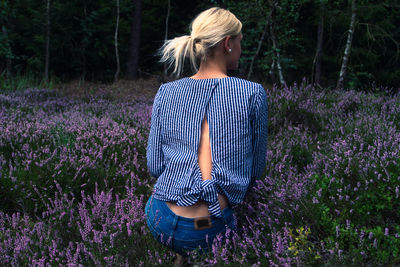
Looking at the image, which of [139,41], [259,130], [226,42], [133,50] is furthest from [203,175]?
[139,41]

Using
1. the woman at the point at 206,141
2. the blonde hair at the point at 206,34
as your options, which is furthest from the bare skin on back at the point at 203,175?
the blonde hair at the point at 206,34

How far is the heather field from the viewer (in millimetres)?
2164

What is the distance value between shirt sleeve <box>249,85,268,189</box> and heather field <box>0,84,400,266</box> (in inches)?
12.1

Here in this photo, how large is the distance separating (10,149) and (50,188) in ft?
3.91

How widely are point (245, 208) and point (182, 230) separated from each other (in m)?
Result: 0.87

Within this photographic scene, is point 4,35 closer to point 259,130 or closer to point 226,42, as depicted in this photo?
point 226,42

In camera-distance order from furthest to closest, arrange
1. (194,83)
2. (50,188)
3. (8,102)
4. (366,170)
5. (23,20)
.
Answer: (23,20) < (8,102) < (50,188) < (366,170) < (194,83)

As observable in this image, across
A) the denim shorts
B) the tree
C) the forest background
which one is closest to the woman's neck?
the denim shorts

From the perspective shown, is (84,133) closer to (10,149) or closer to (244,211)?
(10,149)

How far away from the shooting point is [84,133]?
438 cm

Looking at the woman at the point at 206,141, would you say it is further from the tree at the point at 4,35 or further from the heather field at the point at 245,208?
the tree at the point at 4,35

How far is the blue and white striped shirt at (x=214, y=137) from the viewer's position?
216 cm

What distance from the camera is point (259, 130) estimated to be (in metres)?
2.35

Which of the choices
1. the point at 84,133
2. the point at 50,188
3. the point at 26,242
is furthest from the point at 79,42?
the point at 26,242
